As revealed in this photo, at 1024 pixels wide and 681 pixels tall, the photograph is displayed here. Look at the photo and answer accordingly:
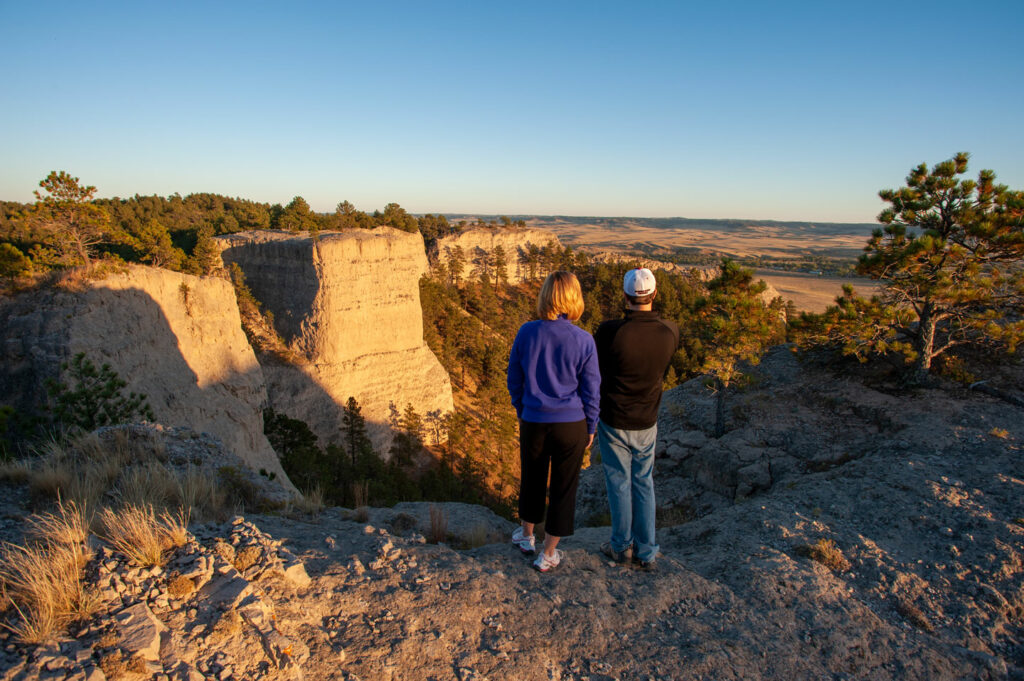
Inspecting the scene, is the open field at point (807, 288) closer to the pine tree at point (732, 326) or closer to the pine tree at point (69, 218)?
the pine tree at point (732, 326)

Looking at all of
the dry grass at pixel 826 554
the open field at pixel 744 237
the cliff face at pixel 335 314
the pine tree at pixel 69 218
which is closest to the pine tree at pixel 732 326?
the dry grass at pixel 826 554

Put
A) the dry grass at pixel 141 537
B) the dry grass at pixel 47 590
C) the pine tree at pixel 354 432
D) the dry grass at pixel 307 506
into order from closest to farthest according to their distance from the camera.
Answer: the dry grass at pixel 47 590 < the dry grass at pixel 141 537 < the dry grass at pixel 307 506 < the pine tree at pixel 354 432

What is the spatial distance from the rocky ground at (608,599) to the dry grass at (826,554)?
2cm

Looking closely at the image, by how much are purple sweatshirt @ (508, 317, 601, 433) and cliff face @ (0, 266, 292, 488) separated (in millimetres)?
8879

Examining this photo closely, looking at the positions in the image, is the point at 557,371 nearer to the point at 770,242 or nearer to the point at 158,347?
the point at 158,347

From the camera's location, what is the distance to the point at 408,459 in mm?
23594

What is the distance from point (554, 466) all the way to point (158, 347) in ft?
39.7

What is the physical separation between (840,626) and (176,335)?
48.3 feet

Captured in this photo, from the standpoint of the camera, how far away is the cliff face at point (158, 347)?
28.4ft

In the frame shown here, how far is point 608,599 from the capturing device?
11.9 ft

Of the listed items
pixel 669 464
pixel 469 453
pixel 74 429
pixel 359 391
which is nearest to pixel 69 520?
pixel 74 429

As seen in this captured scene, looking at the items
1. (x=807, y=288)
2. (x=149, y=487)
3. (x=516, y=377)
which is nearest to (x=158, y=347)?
(x=149, y=487)

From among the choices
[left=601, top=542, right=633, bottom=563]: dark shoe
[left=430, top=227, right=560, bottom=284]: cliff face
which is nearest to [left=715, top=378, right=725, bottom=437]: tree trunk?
[left=601, top=542, right=633, bottom=563]: dark shoe

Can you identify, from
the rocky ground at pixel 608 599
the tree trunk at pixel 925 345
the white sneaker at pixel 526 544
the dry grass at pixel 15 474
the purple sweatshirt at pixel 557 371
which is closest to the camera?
the rocky ground at pixel 608 599
